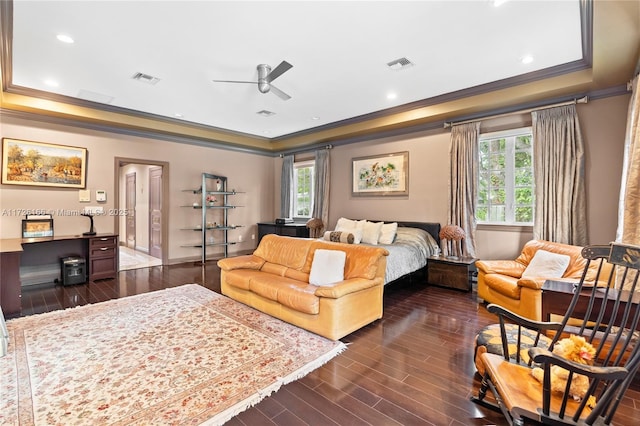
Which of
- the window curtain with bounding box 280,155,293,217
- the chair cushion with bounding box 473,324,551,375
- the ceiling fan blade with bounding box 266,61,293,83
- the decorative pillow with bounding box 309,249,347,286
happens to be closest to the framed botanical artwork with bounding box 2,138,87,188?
the ceiling fan blade with bounding box 266,61,293,83

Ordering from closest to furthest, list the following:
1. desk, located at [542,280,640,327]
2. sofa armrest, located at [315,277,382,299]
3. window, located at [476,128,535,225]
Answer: desk, located at [542,280,640,327]
sofa armrest, located at [315,277,382,299]
window, located at [476,128,535,225]

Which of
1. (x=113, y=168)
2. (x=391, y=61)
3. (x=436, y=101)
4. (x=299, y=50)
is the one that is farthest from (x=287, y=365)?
(x=113, y=168)

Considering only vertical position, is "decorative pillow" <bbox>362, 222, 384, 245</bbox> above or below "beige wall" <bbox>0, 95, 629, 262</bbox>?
below

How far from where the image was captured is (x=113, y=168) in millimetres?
5668

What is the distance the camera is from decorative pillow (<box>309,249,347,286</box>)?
3.37 m

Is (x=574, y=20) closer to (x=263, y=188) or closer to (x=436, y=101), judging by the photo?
(x=436, y=101)

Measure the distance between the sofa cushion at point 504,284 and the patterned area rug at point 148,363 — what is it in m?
2.19

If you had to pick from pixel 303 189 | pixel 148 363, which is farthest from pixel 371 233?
pixel 148 363

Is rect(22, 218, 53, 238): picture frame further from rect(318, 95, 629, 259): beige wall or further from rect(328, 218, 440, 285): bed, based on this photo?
rect(328, 218, 440, 285): bed

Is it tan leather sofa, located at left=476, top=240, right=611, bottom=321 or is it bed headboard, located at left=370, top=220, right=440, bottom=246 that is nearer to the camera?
tan leather sofa, located at left=476, top=240, right=611, bottom=321

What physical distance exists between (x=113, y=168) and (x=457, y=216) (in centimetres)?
646

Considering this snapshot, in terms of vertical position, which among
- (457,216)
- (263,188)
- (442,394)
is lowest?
(442,394)

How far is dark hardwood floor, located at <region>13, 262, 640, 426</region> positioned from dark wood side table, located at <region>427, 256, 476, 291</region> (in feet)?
1.58

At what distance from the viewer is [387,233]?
520 cm
